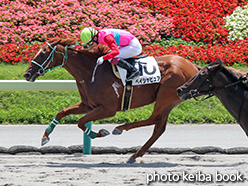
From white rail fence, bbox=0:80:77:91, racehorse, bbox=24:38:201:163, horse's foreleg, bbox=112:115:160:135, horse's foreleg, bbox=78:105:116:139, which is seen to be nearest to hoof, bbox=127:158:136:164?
racehorse, bbox=24:38:201:163

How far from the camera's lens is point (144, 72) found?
6535 mm

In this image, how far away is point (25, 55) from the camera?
37.2 feet

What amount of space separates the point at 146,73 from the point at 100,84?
2.29 ft

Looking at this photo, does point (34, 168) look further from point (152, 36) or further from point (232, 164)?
point (152, 36)

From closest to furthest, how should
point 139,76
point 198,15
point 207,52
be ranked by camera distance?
point 139,76 < point 207,52 < point 198,15

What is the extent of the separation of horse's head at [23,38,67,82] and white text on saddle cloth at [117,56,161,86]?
35.7 inches

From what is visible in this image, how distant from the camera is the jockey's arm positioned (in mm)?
6238

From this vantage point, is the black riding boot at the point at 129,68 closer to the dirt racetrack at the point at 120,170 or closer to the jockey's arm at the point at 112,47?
the jockey's arm at the point at 112,47

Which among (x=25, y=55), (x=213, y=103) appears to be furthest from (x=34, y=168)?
(x=25, y=55)

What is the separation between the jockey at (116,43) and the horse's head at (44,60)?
1.37 ft

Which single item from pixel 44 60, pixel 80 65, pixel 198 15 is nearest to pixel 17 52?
pixel 198 15

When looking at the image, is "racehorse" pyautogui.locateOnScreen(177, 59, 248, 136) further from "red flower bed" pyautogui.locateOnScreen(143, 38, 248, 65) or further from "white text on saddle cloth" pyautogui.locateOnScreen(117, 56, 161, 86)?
"red flower bed" pyautogui.locateOnScreen(143, 38, 248, 65)

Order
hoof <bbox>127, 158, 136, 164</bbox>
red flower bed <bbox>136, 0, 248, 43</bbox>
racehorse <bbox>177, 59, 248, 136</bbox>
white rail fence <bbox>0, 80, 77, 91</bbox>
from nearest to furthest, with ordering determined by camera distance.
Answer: racehorse <bbox>177, 59, 248, 136</bbox>, hoof <bbox>127, 158, 136, 164</bbox>, white rail fence <bbox>0, 80, 77, 91</bbox>, red flower bed <bbox>136, 0, 248, 43</bbox>

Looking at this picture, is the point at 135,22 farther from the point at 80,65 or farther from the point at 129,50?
the point at 80,65
